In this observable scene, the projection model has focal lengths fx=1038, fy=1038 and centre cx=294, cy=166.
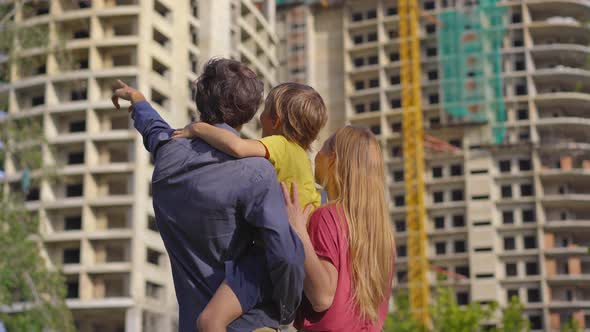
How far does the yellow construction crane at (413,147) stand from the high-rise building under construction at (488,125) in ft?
2.79

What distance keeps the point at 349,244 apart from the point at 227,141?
71cm

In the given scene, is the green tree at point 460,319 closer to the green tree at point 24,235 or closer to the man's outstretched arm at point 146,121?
the green tree at point 24,235

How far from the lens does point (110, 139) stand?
162 feet

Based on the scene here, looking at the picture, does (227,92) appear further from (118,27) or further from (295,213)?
(118,27)

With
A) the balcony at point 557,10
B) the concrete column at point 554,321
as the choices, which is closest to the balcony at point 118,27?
the balcony at point 557,10

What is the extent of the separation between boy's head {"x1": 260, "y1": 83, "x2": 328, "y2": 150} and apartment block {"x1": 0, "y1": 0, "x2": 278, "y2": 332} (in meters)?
42.1

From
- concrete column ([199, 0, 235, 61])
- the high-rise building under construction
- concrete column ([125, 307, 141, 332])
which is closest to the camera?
concrete column ([125, 307, 141, 332])

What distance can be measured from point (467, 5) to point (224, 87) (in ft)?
242

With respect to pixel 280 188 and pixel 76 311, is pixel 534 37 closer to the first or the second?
pixel 76 311

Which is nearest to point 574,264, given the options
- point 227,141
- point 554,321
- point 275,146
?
point 554,321

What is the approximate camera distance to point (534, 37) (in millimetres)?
73250

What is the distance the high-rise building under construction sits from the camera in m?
68.4

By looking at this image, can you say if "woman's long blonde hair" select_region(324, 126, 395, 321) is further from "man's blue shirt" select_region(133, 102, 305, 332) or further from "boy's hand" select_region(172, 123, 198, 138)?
"boy's hand" select_region(172, 123, 198, 138)

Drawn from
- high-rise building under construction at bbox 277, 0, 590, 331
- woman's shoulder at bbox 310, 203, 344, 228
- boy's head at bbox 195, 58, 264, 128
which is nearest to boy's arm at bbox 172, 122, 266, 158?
boy's head at bbox 195, 58, 264, 128
